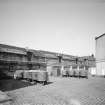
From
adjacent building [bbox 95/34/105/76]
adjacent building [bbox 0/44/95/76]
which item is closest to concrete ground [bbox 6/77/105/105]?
adjacent building [bbox 0/44/95/76]

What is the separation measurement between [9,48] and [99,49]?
730 inches

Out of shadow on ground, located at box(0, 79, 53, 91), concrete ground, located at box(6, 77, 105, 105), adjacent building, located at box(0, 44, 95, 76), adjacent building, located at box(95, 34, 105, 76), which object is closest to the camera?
concrete ground, located at box(6, 77, 105, 105)

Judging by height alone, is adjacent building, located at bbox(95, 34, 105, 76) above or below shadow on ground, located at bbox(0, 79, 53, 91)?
above

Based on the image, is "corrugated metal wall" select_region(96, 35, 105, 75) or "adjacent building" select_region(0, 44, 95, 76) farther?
"corrugated metal wall" select_region(96, 35, 105, 75)

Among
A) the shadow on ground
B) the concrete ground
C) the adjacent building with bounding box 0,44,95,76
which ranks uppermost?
the adjacent building with bounding box 0,44,95,76

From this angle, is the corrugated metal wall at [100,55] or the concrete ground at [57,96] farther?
the corrugated metal wall at [100,55]

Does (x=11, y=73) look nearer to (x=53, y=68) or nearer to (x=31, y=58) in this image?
(x=31, y=58)

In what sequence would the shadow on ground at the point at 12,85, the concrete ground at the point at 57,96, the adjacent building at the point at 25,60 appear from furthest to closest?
the adjacent building at the point at 25,60
the shadow on ground at the point at 12,85
the concrete ground at the point at 57,96

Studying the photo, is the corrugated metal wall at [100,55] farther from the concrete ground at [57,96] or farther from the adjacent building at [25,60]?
the concrete ground at [57,96]

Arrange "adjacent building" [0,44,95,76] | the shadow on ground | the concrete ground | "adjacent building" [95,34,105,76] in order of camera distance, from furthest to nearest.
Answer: "adjacent building" [95,34,105,76], "adjacent building" [0,44,95,76], the shadow on ground, the concrete ground

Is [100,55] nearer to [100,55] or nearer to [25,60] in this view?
[100,55]

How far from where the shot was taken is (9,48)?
656 inches

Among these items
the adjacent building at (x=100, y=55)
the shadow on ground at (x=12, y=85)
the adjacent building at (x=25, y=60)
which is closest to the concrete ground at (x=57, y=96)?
the shadow on ground at (x=12, y=85)

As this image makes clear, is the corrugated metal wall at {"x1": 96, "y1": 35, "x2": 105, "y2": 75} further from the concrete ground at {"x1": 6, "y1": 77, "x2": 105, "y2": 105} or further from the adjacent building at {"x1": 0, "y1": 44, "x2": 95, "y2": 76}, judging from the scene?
the concrete ground at {"x1": 6, "y1": 77, "x2": 105, "y2": 105}
